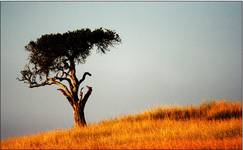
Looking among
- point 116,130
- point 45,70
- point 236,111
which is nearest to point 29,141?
point 116,130

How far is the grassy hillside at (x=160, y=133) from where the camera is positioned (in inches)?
760

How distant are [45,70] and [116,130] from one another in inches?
387

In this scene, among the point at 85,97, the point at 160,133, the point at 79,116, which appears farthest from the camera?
the point at 85,97

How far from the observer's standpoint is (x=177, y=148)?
56.2 feet

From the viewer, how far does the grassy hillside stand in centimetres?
1930

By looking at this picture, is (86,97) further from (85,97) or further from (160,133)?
(160,133)

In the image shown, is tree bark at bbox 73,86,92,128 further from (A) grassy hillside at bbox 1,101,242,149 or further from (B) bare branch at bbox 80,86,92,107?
(A) grassy hillside at bbox 1,101,242,149

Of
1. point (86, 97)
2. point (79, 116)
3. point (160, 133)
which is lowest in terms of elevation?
point (160, 133)

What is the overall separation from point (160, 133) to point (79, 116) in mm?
9942

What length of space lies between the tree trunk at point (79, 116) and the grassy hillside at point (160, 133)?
162cm

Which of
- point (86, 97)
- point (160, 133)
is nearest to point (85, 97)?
point (86, 97)

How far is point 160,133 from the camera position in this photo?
23.3 meters

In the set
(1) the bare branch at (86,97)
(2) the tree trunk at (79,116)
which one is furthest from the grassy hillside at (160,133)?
(1) the bare branch at (86,97)

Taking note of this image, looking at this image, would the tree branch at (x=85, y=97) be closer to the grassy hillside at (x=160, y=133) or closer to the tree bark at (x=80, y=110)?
the tree bark at (x=80, y=110)
